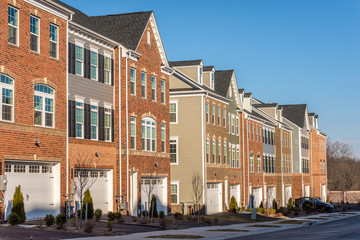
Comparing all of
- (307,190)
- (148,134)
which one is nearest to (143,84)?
(148,134)

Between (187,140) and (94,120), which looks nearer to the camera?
(94,120)

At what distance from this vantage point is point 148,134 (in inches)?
1672

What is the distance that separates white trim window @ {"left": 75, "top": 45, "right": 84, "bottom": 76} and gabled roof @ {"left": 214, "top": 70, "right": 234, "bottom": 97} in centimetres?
2488

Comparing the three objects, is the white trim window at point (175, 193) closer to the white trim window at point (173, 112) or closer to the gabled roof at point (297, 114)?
the white trim window at point (173, 112)

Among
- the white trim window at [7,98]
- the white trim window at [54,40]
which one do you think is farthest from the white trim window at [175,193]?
the white trim window at [7,98]

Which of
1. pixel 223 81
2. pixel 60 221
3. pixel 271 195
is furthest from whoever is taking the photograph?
pixel 271 195

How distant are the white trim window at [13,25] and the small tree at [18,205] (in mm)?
6786

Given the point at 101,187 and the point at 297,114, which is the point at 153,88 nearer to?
the point at 101,187

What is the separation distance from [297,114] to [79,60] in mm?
61938

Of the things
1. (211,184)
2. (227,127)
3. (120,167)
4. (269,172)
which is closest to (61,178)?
(120,167)

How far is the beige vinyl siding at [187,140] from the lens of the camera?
50.9m

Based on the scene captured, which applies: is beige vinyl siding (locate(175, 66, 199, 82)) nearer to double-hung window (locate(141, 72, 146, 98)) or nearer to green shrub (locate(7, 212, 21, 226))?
double-hung window (locate(141, 72, 146, 98))

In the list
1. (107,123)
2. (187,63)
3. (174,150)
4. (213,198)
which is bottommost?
(213,198)

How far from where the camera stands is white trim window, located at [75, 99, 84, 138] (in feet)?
111
